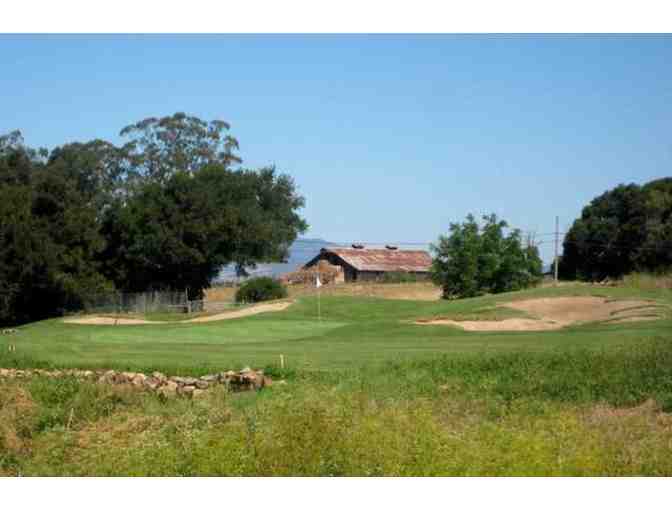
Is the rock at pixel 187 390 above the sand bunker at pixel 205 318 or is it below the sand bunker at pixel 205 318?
below

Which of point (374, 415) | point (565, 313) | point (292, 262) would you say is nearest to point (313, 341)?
point (565, 313)

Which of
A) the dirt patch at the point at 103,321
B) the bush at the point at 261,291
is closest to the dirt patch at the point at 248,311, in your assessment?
the dirt patch at the point at 103,321

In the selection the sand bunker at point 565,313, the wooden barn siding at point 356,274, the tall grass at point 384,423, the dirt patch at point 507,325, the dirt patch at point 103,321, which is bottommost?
the tall grass at point 384,423

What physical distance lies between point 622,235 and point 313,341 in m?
34.9

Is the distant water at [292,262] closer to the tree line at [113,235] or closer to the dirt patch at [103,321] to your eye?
the tree line at [113,235]

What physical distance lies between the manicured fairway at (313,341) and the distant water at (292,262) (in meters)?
28.1

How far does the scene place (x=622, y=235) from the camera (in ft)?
184

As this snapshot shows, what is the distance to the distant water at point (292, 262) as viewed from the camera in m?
67.1

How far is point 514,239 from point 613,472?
39952mm

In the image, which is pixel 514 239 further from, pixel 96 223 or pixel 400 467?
pixel 400 467

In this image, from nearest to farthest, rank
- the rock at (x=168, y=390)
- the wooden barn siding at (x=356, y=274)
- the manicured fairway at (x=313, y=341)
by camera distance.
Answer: the rock at (x=168, y=390), the manicured fairway at (x=313, y=341), the wooden barn siding at (x=356, y=274)

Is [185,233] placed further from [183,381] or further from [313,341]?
[183,381]

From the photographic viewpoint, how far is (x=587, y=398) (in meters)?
14.4
